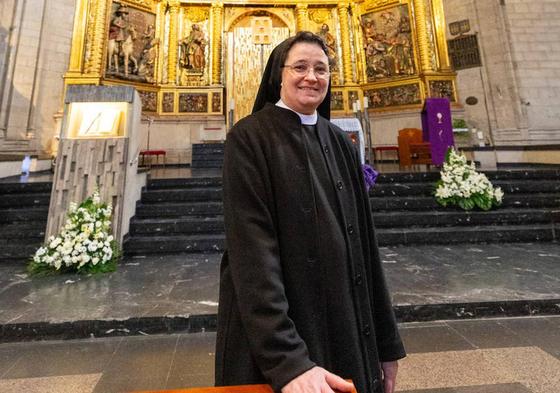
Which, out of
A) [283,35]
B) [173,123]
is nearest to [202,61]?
[173,123]

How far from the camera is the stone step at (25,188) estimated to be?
4.76 meters

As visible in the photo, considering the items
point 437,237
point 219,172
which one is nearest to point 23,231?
point 219,172

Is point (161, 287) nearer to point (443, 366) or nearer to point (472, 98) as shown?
point (443, 366)

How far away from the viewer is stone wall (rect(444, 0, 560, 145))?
403 inches

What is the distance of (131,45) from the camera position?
10.8 meters

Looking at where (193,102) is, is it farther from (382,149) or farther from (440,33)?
(440,33)

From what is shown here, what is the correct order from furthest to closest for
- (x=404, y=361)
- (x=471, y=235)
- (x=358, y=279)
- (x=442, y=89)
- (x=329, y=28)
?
(x=329, y=28) → (x=442, y=89) → (x=471, y=235) → (x=404, y=361) → (x=358, y=279)

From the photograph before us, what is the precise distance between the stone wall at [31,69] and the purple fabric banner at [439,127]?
37.0 ft

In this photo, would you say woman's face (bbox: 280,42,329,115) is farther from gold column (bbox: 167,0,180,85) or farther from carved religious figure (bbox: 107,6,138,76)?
gold column (bbox: 167,0,180,85)

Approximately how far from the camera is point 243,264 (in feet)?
2.61

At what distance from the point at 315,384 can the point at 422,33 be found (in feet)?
42.8

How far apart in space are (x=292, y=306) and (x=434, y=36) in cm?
1316

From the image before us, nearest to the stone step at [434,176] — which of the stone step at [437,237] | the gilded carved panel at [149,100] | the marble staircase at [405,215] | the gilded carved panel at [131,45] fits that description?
the marble staircase at [405,215]

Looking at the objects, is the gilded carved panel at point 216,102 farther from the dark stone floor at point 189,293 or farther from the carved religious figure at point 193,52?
the dark stone floor at point 189,293
